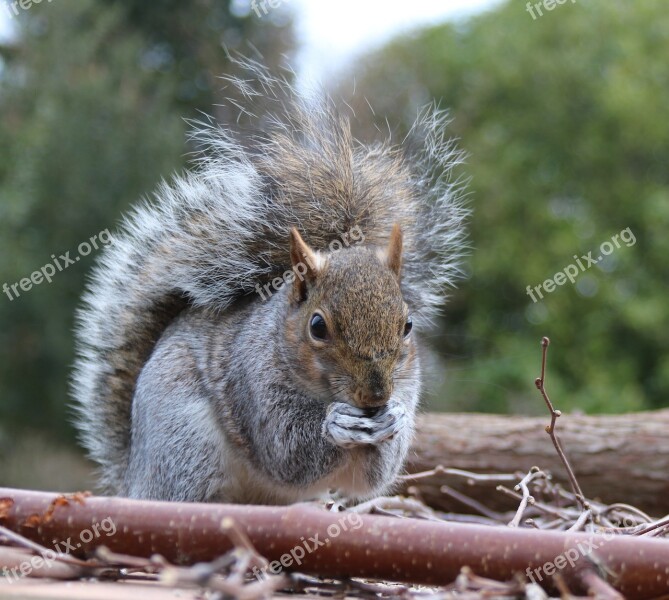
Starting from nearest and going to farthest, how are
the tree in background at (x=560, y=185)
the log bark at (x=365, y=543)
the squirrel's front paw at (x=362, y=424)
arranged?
the log bark at (x=365, y=543), the squirrel's front paw at (x=362, y=424), the tree in background at (x=560, y=185)

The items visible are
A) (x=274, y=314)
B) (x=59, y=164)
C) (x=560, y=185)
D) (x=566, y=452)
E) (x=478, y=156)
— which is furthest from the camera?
(x=478, y=156)

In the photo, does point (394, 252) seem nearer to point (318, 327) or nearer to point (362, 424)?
point (318, 327)

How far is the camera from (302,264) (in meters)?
1.72

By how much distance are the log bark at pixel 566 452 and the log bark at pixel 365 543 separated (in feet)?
4.27

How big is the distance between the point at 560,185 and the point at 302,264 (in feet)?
20.1

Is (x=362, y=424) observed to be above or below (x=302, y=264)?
below

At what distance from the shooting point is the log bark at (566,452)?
2.50 m

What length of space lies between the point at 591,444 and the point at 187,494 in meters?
1.32

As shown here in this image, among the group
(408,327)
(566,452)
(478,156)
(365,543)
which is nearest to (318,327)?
(408,327)

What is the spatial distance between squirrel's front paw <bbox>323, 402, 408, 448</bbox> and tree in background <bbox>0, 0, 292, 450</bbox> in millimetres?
4362

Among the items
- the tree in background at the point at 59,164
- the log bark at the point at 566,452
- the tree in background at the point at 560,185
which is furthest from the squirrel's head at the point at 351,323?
the tree in background at the point at 560,185

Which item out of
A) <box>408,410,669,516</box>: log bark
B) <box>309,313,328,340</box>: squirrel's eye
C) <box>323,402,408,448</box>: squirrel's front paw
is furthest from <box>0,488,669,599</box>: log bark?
<box>408,410,669,516</box>: log bark

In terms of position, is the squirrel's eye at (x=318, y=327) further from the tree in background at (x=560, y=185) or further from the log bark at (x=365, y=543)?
the tree in background at (x=560, y=185)

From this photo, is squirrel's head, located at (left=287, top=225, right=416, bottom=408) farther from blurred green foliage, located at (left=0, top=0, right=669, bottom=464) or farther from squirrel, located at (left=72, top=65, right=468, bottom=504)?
blurred green foliage, located at (left=0, top=0, right=669, bottom=464)
